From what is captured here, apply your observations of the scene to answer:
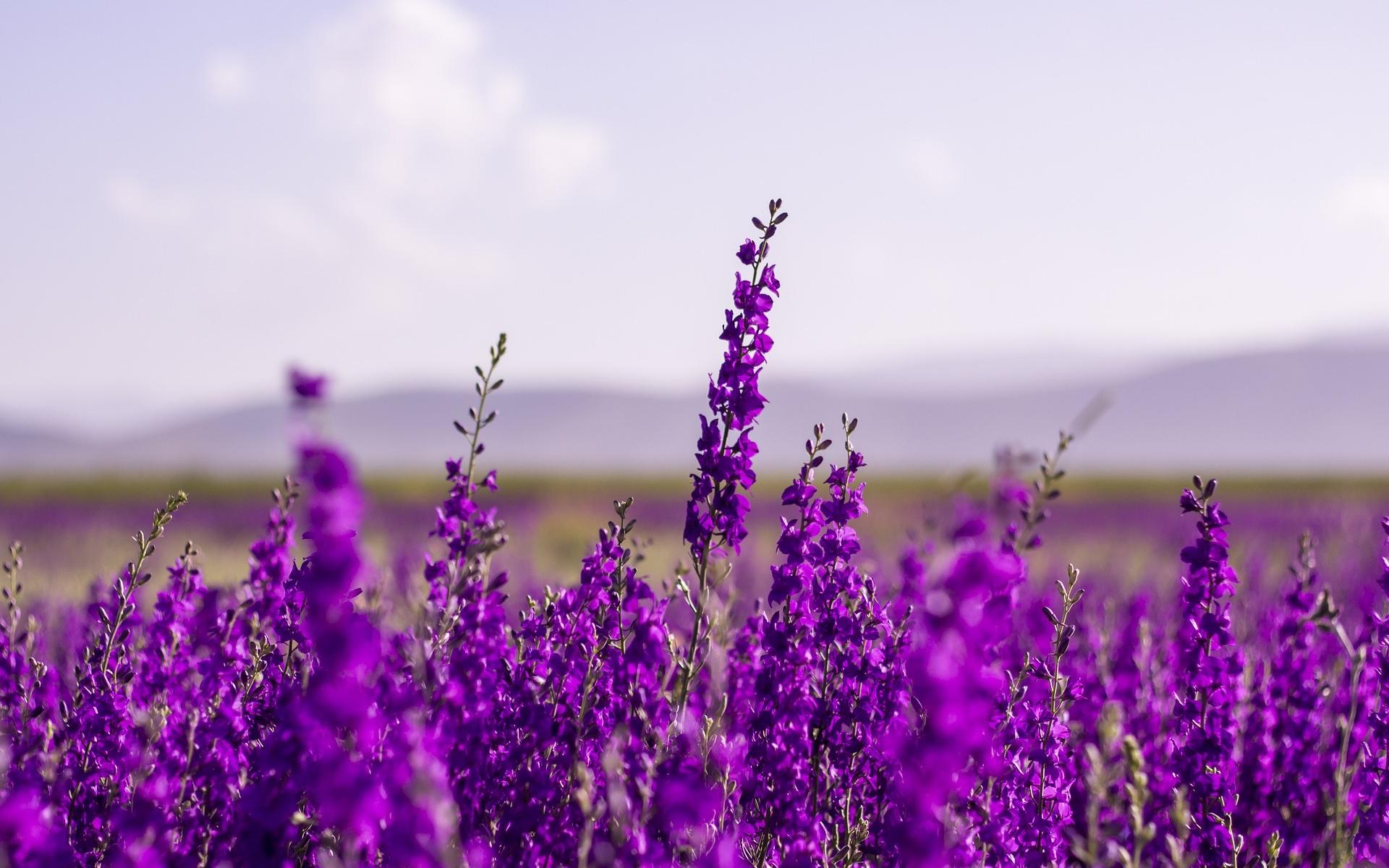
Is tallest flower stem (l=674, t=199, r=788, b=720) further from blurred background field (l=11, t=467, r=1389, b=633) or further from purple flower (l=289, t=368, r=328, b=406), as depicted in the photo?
purple flower (l=289, t=368, r=328, b=406)

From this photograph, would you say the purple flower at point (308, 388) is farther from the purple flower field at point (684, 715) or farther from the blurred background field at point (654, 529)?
the blurred background field at point (654, 529)

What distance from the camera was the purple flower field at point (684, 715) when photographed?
6.27ft

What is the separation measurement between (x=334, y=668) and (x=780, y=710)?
1594 millimetres

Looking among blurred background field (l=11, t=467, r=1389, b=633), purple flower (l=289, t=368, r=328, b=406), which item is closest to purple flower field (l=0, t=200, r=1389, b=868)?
purple flower (l=289, t=368, r=328, b=406)

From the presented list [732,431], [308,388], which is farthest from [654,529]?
[308,388]

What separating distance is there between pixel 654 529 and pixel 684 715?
2011 cm

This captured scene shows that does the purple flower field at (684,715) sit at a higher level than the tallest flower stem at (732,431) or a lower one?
lower

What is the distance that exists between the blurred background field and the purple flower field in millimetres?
521

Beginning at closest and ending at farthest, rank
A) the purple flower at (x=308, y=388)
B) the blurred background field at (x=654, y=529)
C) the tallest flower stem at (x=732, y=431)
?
the purple flower at (x=308, y=388) < the tallest flower stem at (x=732, y=431) < the blurred background field at (x=654, y=529)

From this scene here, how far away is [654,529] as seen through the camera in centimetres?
2298

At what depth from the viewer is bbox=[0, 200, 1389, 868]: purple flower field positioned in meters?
1.91

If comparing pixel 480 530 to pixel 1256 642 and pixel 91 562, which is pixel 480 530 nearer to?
pixel 1256 642

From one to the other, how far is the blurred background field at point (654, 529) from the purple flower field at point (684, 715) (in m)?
0.52

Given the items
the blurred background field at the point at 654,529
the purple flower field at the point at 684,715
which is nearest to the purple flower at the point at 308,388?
the purple flower field at the point at 684,715
